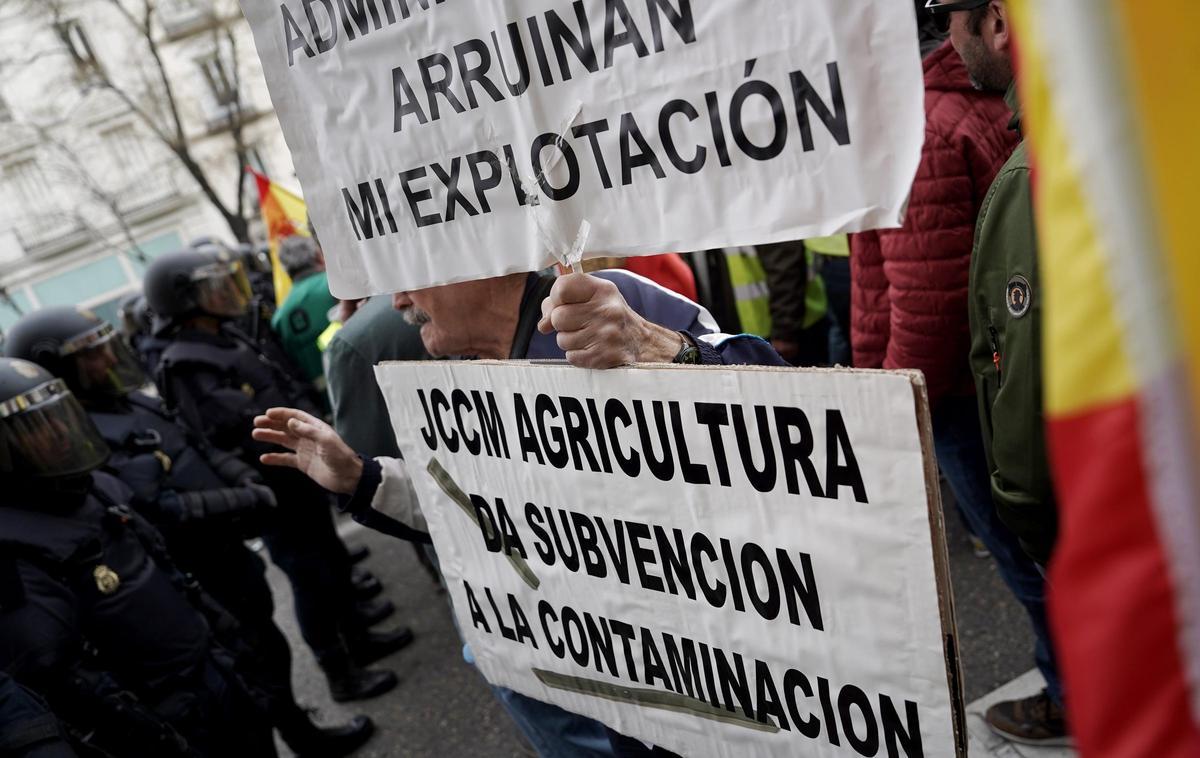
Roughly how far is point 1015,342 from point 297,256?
4753mm

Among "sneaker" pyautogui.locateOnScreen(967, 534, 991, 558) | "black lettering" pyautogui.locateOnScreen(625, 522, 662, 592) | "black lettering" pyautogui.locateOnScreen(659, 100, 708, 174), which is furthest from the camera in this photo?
"sneaker" pyautogui.locateOnScreen(967, 534, 991, 558)

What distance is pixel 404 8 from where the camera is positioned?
136cm

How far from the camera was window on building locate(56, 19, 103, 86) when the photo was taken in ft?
62.0

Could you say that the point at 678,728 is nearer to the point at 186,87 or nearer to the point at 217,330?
the point at 217,330

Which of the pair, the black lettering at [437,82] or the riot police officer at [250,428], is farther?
the riot police officer at [250,428]

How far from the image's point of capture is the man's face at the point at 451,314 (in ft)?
6.33

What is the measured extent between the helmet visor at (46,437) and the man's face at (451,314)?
4.75 ft

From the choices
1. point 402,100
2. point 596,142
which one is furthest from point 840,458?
point 402,100

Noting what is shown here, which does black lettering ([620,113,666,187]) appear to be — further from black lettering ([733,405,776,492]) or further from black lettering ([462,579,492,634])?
black lettering ([462,579,492,634])

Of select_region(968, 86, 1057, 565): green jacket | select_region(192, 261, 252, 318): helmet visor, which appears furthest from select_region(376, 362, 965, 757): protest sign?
select_region(192, 261, 252, 318): helmet visor

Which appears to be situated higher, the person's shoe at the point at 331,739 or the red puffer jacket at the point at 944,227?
the red puffer jacket at the point at 944,227

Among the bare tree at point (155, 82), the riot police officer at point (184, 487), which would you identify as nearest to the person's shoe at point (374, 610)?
the riot police officer at point (184, 487)

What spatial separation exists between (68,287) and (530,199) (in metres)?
32.7

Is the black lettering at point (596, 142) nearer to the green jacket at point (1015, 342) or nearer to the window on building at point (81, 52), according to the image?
the green jacket at point (1015, 342)
